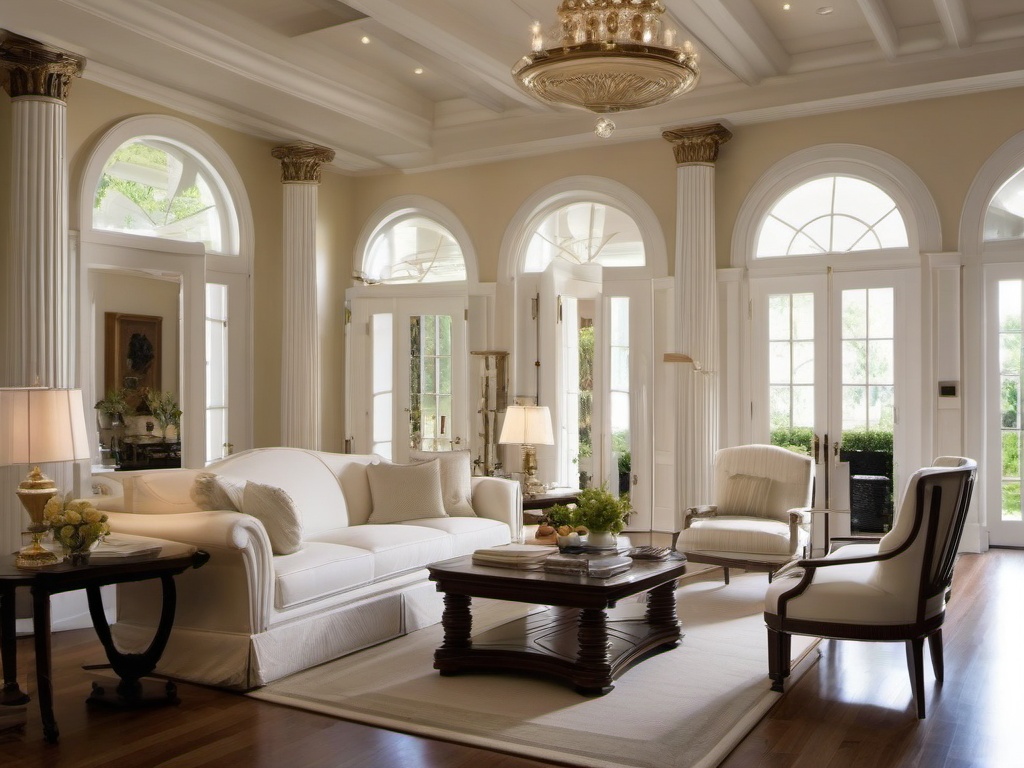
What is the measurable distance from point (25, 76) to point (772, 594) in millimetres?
5203

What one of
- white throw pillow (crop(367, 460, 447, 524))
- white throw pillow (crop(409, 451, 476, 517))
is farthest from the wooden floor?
white throw pillow (crop(409, 451, 476, 517))

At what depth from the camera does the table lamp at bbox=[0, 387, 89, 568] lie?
159 inches

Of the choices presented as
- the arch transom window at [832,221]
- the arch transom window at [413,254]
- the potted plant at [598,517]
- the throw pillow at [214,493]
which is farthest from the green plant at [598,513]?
the arch transom window at [413,254]

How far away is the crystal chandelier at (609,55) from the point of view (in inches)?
182

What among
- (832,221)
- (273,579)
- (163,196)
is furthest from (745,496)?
(163,196)

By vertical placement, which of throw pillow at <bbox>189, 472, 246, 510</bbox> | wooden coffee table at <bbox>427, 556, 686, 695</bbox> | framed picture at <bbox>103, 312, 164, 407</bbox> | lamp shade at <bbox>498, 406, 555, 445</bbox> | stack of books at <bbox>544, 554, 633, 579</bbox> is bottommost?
wooden coffee table at <bbox>427, 556, 686, 695</bbox>

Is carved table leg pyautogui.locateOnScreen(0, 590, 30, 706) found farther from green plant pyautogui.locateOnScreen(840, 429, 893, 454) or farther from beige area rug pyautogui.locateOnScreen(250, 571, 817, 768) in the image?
green plant pyautogui.locateOnScreen(840, 429, 893, 454)

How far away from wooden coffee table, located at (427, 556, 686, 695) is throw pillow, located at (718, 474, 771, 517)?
66.9 inches

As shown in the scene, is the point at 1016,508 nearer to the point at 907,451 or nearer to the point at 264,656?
the point at 907,451

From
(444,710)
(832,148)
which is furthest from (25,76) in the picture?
(832,148)

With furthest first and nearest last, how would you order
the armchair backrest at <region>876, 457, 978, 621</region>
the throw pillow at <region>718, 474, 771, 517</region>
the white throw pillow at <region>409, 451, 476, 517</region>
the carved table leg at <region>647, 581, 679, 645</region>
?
the throw pillow at <region>718, 474, 771, 517</region>, the white throw pillow at <region>409, 451, 476, 517</region>, the carved table leg at <region>647, 581, 679, 645</region>, the armchair backrest at <region>876, 457, 978, 621</region>

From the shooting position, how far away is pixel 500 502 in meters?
6.55

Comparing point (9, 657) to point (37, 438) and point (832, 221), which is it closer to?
point (37, 438)

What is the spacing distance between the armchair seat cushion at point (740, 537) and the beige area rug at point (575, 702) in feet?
2.46
